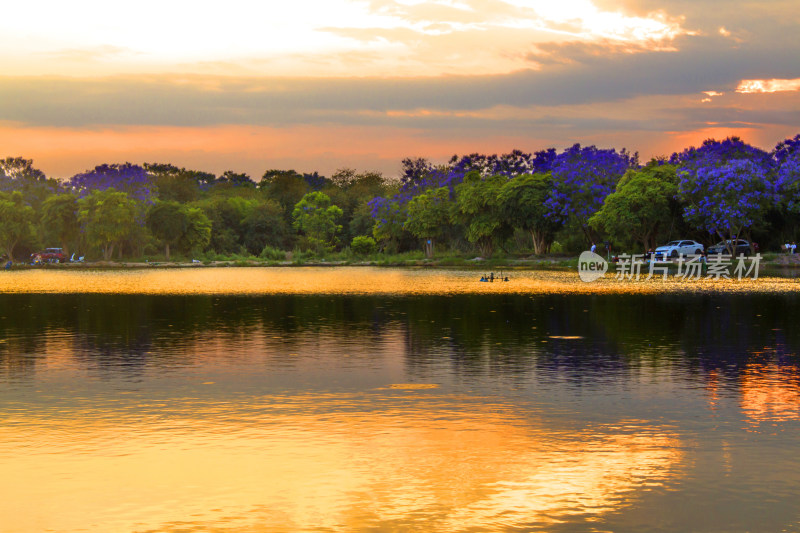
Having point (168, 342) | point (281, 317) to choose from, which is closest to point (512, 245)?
point (281, 317)

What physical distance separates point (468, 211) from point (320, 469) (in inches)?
3144

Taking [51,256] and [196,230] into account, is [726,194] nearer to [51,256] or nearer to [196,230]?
[196,230]

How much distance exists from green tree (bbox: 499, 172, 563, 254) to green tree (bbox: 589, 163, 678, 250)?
515 centimetres

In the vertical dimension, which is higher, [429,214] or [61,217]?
[61,217]

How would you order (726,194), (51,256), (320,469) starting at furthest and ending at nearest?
(51,256) → (726,194) → (320,469)

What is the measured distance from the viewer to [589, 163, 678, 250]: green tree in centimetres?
7600

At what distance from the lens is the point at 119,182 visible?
3952 inches

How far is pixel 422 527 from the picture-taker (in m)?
7.71

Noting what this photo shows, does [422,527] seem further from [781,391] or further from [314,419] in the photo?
[781,391]

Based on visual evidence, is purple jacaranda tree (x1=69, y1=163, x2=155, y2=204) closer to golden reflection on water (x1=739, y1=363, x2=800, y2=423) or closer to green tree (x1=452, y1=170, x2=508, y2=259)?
green tree (x1=452, y1=170, x2=508, y2=259)

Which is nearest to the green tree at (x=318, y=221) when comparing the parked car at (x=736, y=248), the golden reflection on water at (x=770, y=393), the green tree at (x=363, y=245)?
the green tree at (x=363, y=245)

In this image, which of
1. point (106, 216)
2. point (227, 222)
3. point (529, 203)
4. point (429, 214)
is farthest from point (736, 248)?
point (106, 216)

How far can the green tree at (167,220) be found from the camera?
97500 millimetres

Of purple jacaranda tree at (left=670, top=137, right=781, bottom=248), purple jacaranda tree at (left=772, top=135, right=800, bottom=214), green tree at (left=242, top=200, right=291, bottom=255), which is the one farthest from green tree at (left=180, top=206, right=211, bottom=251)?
purple jacaranda tree at (left=772, top=135, right=800, bottom=214)
